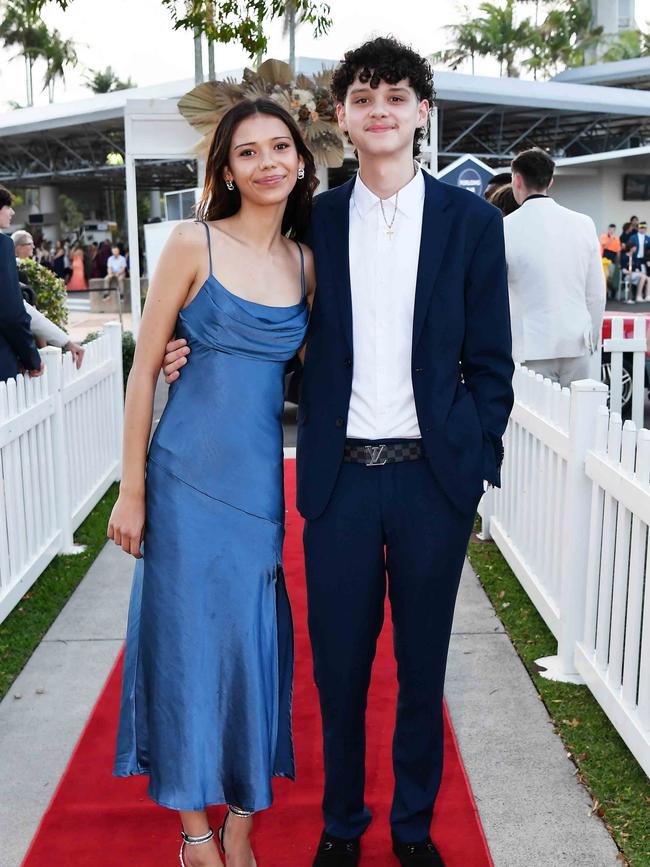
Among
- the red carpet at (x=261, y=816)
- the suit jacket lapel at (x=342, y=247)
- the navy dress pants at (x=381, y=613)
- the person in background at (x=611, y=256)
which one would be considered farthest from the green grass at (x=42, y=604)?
the person in background at (x=611, y=256)

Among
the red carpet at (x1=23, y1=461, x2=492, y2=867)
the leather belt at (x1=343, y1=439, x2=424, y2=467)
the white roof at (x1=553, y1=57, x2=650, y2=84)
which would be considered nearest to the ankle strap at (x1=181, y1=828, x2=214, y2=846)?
the red carpet at (x1=23, y1=461, x2=492, y2=867)

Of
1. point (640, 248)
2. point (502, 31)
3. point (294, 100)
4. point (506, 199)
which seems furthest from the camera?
point (502, 31)

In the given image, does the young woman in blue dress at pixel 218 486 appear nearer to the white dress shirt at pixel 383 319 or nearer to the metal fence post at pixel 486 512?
the white dress shirt at pixel 383 319

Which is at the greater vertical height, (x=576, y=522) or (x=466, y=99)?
(x=466, y=99)

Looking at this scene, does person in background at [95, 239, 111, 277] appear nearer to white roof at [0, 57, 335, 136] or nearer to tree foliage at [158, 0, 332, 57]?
white roof at [0, 57, 335, 136]

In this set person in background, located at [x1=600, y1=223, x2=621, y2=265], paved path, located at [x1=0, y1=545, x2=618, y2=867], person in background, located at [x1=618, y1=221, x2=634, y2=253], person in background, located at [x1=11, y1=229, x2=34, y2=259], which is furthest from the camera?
person in background, located at [x1=618, y1=221, x2=634, y2=253]

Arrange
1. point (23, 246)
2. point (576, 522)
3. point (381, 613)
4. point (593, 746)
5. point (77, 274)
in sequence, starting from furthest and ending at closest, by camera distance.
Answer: point (77, 274), point (23, 246), point (576, 522), point (593, 746), point (381, 613)

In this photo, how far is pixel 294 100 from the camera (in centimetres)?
981

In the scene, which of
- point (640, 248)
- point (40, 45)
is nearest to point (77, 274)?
point (640, 248)

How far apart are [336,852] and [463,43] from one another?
70.0 m

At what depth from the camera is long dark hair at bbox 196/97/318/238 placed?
2.64 metres

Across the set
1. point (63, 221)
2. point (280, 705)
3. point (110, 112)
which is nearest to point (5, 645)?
point (280, 705)

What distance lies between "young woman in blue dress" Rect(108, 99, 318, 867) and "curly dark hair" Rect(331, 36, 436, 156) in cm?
21

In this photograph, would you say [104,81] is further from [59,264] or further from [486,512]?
[486,512]
